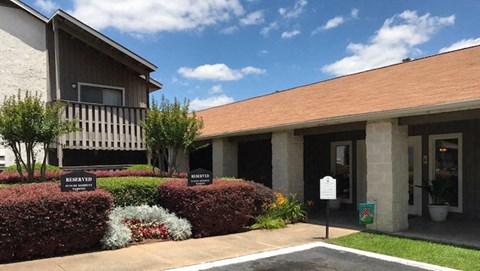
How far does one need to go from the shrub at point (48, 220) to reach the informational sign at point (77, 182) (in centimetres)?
21

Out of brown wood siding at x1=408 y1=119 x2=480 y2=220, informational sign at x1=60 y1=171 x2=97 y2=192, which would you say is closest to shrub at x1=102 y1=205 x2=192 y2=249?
informational sign at x1=60 y1=171 x2=97 y2=192

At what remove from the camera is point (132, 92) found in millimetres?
16266

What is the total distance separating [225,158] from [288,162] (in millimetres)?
3187

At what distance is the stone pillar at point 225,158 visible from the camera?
15180mm

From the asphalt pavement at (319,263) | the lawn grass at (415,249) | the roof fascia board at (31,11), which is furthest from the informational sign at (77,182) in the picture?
the roof fascia board at (31,11)

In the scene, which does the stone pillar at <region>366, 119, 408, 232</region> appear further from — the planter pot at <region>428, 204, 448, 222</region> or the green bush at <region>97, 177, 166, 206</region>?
the green bush at <region>97, 177, 166, 206</region>

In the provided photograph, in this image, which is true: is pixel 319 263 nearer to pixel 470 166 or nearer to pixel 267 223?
pixel 267 223

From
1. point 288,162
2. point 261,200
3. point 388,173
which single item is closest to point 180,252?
point 261,200

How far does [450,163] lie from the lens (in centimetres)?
1206

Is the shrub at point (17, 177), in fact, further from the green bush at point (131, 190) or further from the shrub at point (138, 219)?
the shrub at point (138, 219)

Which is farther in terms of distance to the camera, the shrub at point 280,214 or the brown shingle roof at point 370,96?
the shrub at point 280,214

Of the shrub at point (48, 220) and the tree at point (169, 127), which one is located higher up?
the tree at point (169, 127)

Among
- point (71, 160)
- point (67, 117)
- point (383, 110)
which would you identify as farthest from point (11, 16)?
point (383, 110)

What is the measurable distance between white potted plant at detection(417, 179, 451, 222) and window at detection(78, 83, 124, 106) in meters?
11.3
